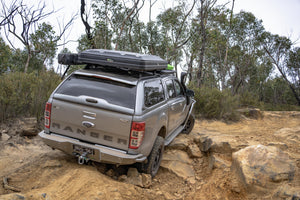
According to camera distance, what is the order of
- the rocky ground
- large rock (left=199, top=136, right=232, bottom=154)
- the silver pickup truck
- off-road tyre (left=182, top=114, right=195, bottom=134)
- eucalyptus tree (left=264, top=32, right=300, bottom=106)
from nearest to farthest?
the rocky ground → the silver pickup truck → large rock (left=199, top=136, right=232, bottom=154) → off-road tyre (left=182, top=114, right=195, bottom=134) → eucalyptus tree (left=264, top=32, right=300, bottom=106)

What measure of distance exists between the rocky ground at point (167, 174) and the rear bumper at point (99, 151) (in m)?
0.32

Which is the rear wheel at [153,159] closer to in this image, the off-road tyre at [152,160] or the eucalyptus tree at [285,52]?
the off-road tyre at [152,160]

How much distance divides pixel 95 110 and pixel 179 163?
240 centimetres

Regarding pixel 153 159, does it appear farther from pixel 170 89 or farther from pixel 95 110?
pixel 170 89

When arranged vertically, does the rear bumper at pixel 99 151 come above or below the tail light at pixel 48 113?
below

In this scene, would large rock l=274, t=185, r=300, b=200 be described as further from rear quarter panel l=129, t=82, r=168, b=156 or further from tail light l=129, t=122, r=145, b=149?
tail light l=129, t=122, r=145, b=149

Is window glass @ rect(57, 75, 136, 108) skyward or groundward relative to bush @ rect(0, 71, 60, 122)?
skyward

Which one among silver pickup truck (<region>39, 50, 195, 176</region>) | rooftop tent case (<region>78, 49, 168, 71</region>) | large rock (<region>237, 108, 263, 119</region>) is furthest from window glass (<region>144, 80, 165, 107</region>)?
large rock (<region>237, 108, 263, 119</region>)

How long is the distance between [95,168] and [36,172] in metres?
0.88

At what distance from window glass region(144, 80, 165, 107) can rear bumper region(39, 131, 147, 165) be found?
831mm

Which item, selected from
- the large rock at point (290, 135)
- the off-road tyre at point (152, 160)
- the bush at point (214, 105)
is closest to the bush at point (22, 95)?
the off-road tyre at point (152, 160)

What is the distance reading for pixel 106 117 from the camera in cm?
369

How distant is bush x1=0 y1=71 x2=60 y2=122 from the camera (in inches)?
238

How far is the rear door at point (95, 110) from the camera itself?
3.67 metres
